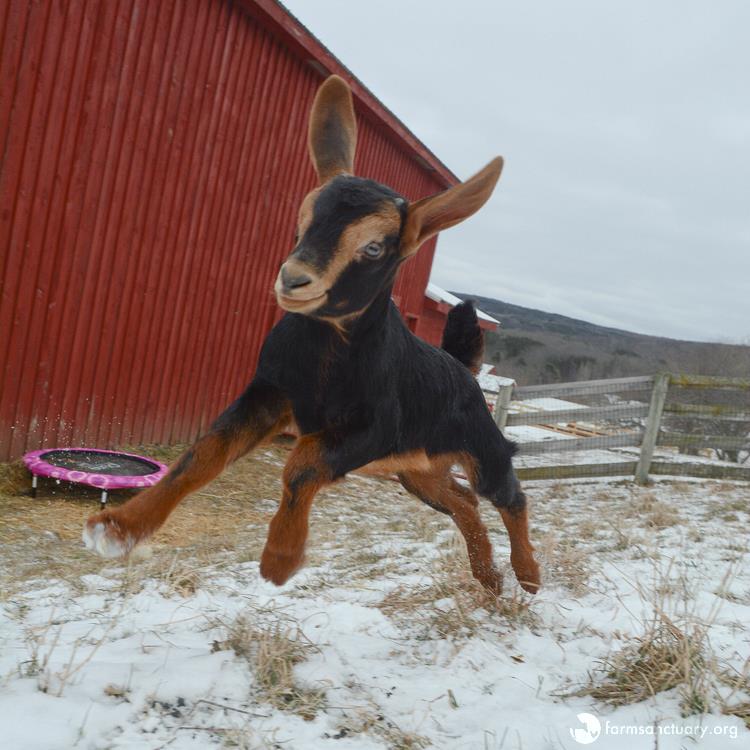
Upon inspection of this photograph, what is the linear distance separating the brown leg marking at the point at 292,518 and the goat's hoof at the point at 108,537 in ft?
1.25

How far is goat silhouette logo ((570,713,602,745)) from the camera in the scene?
1750mm

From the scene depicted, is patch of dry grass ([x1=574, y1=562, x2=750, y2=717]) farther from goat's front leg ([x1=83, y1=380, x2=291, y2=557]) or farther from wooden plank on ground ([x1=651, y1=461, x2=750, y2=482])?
wooden plank on ground ([x1=651, y1=461, x2=750, y2=482])

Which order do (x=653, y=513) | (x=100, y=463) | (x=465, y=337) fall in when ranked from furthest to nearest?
(x=653, y=513) < (x=100, y=463) < (x=465, y=337)

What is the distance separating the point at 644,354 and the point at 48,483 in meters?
37.2

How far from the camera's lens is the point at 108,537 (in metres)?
1.80

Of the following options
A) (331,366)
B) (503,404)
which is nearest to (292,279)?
(331,366)

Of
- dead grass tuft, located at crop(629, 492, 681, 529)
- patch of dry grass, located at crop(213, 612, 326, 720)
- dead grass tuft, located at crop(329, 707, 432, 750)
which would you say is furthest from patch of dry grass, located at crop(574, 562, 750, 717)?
dead grass tuft, located at crop(629, 492, 681, 529)

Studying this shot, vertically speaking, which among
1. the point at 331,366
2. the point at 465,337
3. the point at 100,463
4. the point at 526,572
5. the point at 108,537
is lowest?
the point at 100,463

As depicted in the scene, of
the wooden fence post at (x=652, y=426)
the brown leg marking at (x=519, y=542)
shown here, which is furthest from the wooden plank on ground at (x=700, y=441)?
the brown leg marking at (x=519, y=542)

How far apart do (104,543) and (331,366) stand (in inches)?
31.8

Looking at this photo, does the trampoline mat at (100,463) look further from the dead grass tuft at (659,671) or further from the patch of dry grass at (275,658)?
the dead grass tuft at (659,671)

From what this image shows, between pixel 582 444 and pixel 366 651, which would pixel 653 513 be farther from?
pixel 366 651

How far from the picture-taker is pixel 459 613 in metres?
2.59

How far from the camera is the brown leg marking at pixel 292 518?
1871mm
